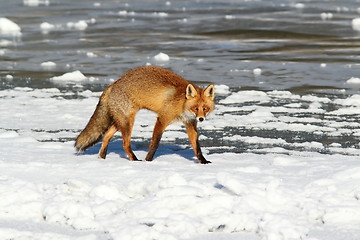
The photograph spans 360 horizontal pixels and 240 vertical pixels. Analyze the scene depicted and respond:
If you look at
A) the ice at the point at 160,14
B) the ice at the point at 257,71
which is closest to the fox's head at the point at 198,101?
the ice at the point at 257,71

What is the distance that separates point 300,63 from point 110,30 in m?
9.80

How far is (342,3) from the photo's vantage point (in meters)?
38.3

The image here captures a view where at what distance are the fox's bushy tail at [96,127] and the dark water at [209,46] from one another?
1663 millimetres

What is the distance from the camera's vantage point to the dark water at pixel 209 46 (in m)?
16.8

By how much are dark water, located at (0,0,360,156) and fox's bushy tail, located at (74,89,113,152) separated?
5.45 feet

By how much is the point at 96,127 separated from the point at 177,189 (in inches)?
112

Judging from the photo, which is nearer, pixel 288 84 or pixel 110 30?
pixel 288 84

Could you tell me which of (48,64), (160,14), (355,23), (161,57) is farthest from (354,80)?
(160,14)

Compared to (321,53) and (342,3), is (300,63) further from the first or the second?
(342,3)

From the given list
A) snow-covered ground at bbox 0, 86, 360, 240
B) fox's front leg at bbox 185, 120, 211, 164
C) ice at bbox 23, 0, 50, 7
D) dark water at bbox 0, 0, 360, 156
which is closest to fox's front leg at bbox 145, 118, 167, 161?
snow-covered ground at bbox 0, 86, 360, 240

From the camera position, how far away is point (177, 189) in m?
7.47

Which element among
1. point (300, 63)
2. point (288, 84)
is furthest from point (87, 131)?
point (300, 63)

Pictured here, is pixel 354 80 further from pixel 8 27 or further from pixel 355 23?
pixel 8 27

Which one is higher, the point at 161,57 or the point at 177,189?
the point at 177,189
